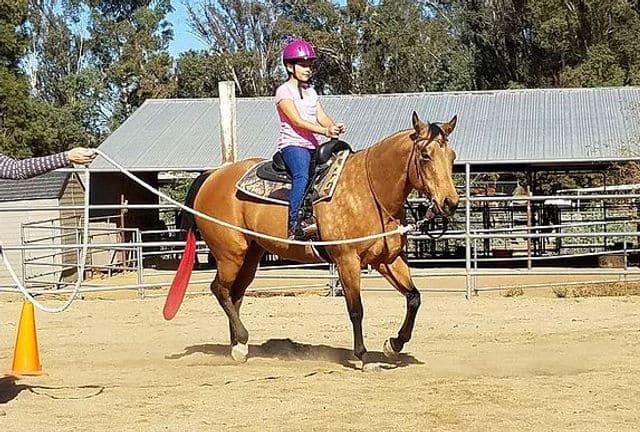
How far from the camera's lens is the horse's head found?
5629 millimetres

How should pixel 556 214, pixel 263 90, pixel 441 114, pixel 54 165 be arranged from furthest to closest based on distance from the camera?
1. pixel 263 90
2. pixel 441 114
3. pixel 556 214
4. pixel 54 165

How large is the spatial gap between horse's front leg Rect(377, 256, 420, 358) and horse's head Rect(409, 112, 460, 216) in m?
0.75

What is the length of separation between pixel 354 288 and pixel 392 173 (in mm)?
843

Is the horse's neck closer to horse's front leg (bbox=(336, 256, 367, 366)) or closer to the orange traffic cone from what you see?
horse's front leg (bbox=(336, 256, 367, 366))

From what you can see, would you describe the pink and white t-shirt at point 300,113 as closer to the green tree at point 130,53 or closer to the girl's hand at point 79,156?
the girl's hand at point 79,156

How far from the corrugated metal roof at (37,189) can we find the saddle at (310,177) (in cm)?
1498

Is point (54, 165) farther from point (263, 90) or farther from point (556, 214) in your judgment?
point (263, 90)

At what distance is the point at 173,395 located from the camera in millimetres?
5523

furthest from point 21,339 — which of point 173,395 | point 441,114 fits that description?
point 441,114

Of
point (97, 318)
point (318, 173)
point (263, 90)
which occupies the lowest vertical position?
point (97, 318)

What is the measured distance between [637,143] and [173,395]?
1554cm

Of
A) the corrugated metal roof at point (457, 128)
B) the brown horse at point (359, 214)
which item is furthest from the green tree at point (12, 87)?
the brown horse at point (359, 214)

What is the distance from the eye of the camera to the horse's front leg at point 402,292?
6.31m

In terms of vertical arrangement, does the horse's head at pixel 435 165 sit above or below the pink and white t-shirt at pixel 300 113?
below
